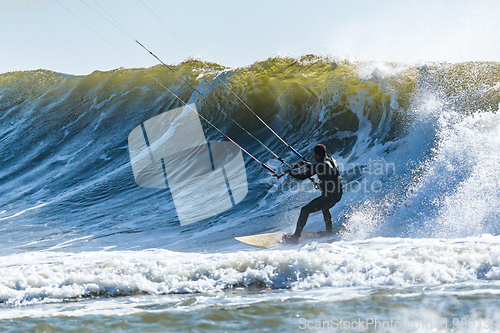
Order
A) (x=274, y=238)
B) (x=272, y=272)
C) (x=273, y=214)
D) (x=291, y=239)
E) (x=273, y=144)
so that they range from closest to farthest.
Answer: (x=272, y=272)
(x=291, y=239)
(x=274, y=238)
(x=273, y=214)
(x=273, y=144)

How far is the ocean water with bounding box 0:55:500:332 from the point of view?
3.51 metres

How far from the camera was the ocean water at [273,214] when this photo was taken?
3512 millimetres

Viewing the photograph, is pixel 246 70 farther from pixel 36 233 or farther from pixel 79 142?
pixel 36 233

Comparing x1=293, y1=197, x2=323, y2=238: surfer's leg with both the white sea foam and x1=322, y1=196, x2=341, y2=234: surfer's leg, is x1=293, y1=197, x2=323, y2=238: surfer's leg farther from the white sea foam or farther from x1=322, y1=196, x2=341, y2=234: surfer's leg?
the white sea foam

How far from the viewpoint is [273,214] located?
8.00 metres

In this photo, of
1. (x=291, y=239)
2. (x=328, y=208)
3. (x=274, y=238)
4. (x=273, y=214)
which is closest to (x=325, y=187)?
(x=328, y=208)

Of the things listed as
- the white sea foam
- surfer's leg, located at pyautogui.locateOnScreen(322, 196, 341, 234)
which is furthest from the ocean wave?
the white sea foam

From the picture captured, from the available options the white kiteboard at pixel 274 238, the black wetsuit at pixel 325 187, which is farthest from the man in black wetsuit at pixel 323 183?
the white kiteboard at pixel 274 238

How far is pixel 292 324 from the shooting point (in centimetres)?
310

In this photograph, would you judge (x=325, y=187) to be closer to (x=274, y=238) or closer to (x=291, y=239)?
(x=291, y=239)

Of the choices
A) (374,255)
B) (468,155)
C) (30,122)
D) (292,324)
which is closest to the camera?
(292,324)

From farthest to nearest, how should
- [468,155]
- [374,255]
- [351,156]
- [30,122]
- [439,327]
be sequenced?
[30,122]
[351,156]
[468,155]
[374,255]
[439,327]

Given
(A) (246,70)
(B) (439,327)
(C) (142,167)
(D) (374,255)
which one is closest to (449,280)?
(D) (374,255)

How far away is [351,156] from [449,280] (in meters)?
5.62
